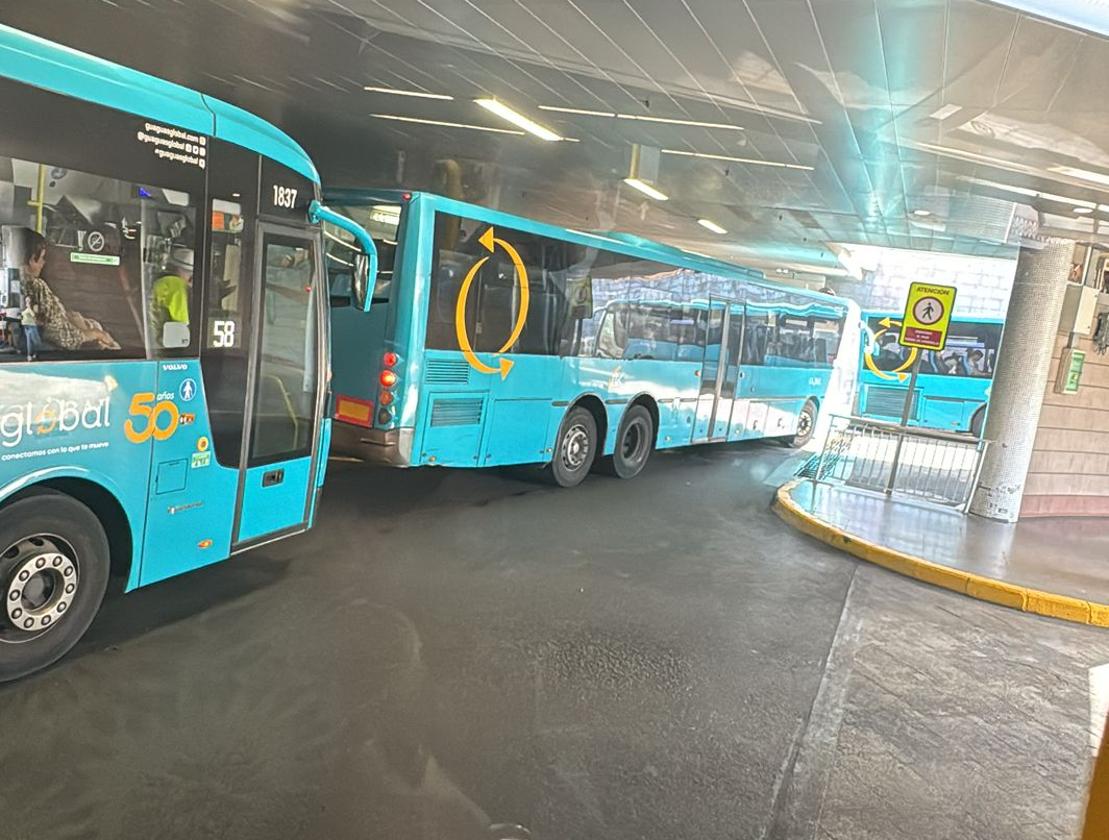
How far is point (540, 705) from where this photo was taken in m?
4.43

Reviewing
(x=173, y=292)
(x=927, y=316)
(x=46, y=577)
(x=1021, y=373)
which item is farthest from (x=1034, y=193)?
(x=46, y=577)

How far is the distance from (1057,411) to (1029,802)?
26.8 feet

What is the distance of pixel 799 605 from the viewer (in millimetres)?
6504

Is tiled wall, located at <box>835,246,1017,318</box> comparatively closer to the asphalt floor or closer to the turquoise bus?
the turquoise bus

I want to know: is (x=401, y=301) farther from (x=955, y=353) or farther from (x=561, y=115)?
(x=955, y=353)

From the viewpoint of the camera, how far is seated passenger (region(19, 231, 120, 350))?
399 cm

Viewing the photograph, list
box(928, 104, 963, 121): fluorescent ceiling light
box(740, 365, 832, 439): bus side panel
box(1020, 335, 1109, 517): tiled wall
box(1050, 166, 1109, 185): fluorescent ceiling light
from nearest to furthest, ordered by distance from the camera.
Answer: box(928, 104, 963, 121): fluorescent ceiling light → box(1050, 166, 1109, 185): fluorescent ceiling light → box(1020, 335, 1109, 517): tiled wall → box(740, 365, 832, 439): bus side panel

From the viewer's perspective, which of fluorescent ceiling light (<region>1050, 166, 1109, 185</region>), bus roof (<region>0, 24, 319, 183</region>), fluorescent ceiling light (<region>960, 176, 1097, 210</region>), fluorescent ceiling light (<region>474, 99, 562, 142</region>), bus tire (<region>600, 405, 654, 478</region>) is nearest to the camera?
bus roof (<region>0, 24, 319, 183</region>)

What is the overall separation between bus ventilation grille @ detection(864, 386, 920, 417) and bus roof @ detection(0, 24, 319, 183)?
19090 millimetres

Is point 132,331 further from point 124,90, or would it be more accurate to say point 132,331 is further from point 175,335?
point 124,90

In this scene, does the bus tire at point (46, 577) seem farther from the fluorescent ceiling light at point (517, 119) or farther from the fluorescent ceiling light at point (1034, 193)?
the fluorescent ceiling light at point (1034, 193)

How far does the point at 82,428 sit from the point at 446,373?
414cm

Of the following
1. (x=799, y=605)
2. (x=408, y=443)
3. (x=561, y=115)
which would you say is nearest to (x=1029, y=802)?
(x=799, y=605)

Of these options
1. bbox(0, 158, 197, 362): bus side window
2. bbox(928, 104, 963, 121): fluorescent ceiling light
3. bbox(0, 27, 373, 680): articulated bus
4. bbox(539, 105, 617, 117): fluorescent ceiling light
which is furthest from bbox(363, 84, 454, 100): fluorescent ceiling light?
bbox(0, 158, 197, 362): bus side window
